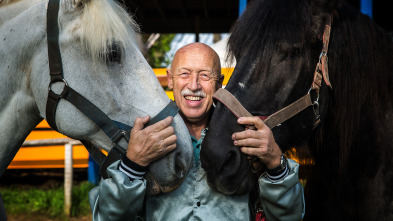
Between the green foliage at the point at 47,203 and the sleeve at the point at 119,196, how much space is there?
10.7 feet

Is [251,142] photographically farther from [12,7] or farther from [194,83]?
[12,7]

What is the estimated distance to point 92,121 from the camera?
64.8 inches

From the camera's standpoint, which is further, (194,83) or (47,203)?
(47,203)

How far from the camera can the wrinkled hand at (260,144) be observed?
1.49 metres

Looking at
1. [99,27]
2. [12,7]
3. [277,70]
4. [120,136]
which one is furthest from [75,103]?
[277,70]

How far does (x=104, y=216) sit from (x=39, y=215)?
351 centimetres

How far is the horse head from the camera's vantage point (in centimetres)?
164

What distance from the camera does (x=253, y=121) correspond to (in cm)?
154

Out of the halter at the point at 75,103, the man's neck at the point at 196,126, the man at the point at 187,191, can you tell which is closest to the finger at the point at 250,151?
the man at the point at 187,191

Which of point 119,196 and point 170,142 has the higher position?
point 170,142

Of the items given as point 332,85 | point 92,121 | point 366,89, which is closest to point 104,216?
point 92,121

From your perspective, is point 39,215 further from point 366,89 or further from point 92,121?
point 366,89

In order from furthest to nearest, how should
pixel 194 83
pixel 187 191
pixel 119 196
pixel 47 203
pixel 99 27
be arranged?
pixel 47 203, pixel 194 83, pixel 187 191, pixel 99 27, pixel 119 196

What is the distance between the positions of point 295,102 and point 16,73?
53.9 inches
